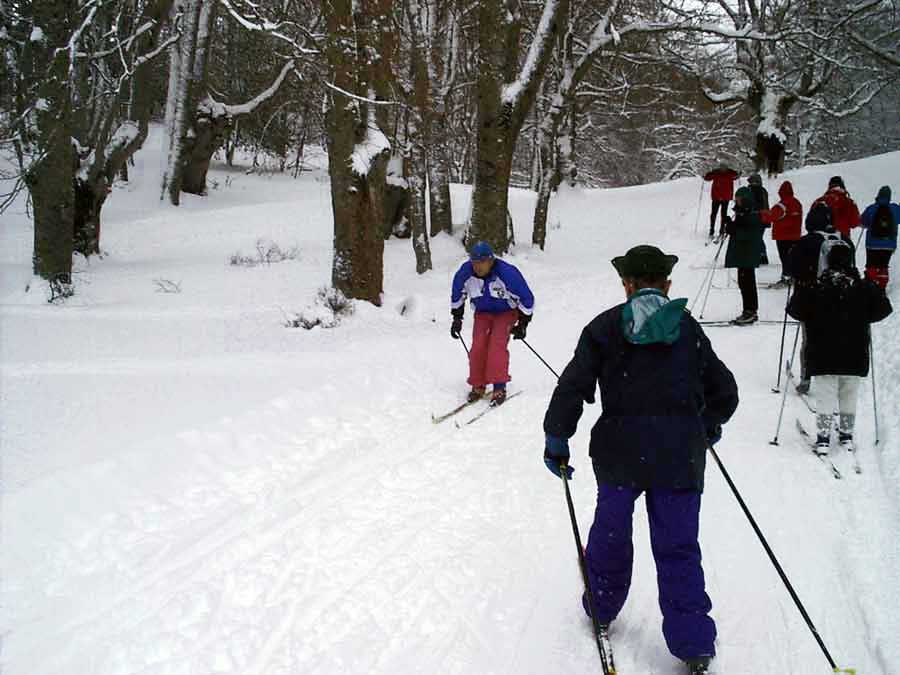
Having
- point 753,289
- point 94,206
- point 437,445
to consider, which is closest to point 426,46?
point 94,206

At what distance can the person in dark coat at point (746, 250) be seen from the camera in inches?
378

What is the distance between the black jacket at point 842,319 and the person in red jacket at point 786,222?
624cm

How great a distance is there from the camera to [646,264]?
2857mm

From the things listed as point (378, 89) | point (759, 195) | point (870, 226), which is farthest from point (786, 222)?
point (378, 89)

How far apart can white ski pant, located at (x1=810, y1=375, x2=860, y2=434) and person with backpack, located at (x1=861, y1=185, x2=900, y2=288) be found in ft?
16.2

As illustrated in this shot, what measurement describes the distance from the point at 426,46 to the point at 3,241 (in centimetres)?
976

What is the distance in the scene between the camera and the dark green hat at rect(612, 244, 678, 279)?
2.85 metres

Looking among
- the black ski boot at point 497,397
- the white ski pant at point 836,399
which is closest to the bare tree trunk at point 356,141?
→ the black ski boot at point 497,397

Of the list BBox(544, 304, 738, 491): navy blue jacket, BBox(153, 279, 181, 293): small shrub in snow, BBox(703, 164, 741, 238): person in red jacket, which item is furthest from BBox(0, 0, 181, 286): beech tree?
BBox(703, 164, 741, 238): person in red jacket

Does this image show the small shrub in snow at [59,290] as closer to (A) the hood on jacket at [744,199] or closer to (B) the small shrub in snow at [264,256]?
(B) the small shrub in snow at [264,256]

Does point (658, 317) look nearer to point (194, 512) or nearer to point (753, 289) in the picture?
point (194, 512)

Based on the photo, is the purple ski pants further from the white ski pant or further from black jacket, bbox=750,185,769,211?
black jacket, bbox=750,185,769,211

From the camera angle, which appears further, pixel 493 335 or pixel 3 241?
pixel 3 241

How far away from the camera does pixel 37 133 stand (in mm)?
9180
